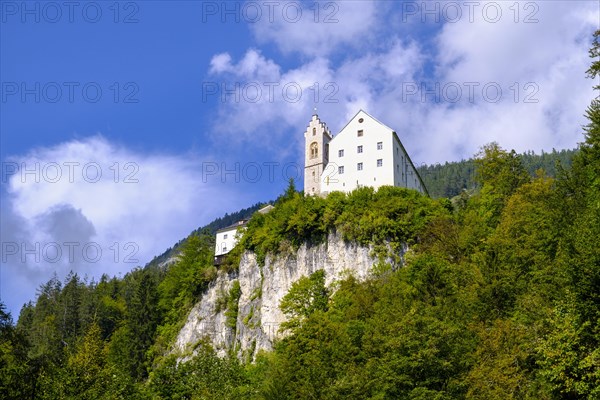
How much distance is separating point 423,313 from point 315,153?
42.6 metres

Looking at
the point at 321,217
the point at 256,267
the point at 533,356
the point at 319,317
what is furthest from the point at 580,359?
the point at 256,267

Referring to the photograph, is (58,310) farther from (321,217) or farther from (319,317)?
(319,317)

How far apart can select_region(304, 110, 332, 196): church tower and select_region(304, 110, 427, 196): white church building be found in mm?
794

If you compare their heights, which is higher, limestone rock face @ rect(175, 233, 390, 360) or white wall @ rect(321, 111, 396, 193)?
white wall @ rect(321, 111, 396, 193)

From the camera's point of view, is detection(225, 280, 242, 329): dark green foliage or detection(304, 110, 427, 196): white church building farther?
detection(304, 110, 427, 196): white church building

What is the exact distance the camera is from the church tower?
72.4m

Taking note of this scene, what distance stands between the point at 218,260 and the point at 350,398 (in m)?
40.9

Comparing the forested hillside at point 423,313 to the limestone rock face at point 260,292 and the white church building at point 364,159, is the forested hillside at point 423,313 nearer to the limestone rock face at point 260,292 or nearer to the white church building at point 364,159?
the limestone rock face at point 260,292

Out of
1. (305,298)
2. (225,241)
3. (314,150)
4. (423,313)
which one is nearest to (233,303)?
(305,298)

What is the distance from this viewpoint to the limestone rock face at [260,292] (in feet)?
184

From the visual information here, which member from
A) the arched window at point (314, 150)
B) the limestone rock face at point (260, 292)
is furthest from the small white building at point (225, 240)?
the arched window at point (314, 150)

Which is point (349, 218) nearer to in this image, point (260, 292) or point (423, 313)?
point (260, 292)

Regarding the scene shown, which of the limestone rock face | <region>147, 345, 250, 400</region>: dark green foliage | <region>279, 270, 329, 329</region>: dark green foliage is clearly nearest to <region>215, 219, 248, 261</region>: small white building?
the limestone rock face

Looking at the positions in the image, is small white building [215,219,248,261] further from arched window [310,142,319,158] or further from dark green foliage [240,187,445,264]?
dark green foliage [240,187,445,264]
